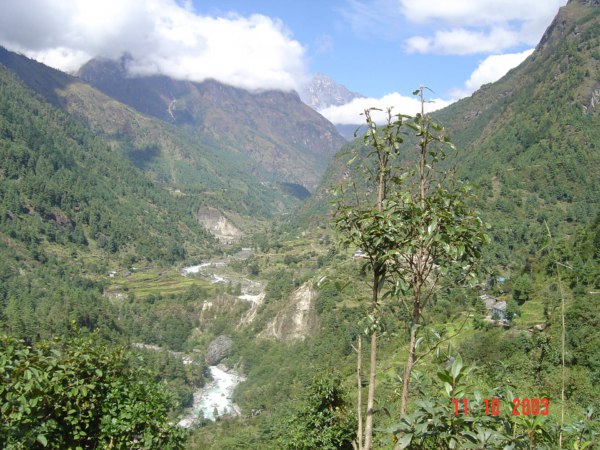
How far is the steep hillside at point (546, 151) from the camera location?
270 ft

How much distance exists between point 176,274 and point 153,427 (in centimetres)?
11424

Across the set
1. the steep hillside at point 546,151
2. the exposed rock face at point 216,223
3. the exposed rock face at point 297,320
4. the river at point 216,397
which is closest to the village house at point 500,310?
the steep hillside at point 546,151

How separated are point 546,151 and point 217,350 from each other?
10003cm

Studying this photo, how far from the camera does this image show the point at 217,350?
69.9m

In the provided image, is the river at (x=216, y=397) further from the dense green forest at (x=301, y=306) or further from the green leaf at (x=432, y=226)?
the green leaf at (x=432, y=226)

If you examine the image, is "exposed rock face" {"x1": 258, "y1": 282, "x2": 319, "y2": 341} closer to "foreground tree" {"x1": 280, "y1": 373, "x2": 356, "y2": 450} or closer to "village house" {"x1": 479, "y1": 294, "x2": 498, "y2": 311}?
"village house" {"x1": 479, "y1": 294, "x2": 498, "y2": 311}

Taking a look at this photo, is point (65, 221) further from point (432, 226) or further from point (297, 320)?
point (432, 226)

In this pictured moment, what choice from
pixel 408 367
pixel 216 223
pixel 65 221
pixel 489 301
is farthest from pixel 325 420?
pixel 216 223

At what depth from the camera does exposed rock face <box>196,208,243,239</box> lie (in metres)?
188

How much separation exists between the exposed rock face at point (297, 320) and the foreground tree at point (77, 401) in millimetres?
56882

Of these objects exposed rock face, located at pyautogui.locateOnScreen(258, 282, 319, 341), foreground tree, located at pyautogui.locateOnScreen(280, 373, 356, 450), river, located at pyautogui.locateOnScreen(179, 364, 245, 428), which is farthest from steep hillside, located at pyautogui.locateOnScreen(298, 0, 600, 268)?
foreground tree, located at pyautogui.locateOnScreen(280, 373, 356, 450)

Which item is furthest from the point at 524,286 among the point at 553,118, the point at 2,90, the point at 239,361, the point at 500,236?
the point at 2,90

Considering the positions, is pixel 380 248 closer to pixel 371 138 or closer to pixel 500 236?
pixel 371 138

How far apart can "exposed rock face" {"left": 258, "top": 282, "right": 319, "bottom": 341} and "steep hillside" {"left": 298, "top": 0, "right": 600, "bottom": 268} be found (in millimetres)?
35706
